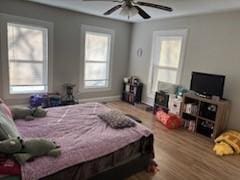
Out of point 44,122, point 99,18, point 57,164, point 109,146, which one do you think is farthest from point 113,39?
point 57,164

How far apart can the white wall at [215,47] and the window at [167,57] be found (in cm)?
17

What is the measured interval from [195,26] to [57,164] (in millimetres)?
4214

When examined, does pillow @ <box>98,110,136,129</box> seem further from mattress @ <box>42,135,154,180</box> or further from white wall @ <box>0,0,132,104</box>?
white wall @ <box>0,0,132,104</box>

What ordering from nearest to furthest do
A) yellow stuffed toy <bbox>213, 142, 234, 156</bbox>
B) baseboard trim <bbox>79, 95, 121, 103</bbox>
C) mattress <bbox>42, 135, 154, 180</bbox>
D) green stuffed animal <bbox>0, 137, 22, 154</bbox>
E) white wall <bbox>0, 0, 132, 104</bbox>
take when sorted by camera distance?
green stuffed animal <bbox>0, 137, 22, 154</bbox>
mattress <bbox>42, 135, 154, 180</bbox>
yellow stuffed toy <bbox>213, 142, 234, 156</bbox>
white wall <bbox>0, 0, 132, 104</bbox>
baseboard trim <bbox>79, 95, 121, 103</bbox>

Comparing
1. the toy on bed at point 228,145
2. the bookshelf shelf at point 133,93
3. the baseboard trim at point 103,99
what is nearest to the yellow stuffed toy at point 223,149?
the toy on bed at point 228,145

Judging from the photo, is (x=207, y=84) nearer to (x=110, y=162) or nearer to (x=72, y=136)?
(x=110, y=162)

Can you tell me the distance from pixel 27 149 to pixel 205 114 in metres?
3.53

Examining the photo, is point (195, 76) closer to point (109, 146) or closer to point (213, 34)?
point (213, 34)

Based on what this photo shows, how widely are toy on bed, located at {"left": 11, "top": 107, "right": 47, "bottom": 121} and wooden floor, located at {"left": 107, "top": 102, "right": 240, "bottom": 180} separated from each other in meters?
1.60

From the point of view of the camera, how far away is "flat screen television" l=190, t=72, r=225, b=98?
3.72m

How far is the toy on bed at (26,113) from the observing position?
8.57ft

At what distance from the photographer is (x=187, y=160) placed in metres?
2.94

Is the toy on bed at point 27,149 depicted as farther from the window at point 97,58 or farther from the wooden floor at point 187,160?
the window at point 97,58

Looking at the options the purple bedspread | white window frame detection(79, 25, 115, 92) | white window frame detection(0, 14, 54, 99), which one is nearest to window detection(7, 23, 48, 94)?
white window frame detection(0, 14, 54, 99)
